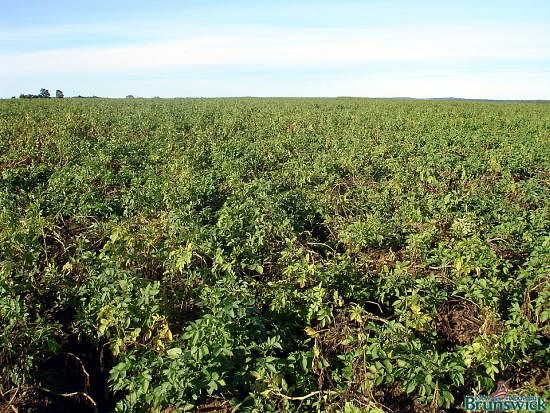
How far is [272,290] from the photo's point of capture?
499 centimetres

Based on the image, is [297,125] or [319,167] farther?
[297,125]

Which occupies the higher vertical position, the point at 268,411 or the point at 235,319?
the point at 235,319

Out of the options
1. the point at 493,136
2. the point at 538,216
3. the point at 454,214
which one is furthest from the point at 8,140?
the point at 493,136

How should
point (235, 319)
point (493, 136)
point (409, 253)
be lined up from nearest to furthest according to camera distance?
point (235, 319) < point (409, 253) < point (493, 136)

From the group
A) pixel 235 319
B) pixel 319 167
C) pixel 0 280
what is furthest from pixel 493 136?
pixel 0 280

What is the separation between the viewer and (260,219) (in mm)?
6398

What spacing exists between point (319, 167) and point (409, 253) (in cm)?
475

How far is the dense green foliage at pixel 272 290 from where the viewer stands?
3.63 meters

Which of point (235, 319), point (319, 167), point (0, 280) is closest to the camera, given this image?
point (235, 319)

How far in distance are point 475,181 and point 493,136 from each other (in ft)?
25.8

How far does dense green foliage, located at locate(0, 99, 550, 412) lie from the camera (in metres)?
3.63

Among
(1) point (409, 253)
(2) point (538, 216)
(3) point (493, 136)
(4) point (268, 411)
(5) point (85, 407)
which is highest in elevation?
(3) point (493, 136)

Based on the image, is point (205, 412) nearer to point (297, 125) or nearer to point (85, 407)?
point (85, 407)

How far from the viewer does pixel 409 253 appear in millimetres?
6180
